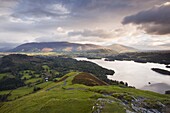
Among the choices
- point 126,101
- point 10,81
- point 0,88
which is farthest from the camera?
point 10,81

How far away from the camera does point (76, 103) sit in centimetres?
4262

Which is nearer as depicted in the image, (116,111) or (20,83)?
(116,111)

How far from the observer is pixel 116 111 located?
117 feet

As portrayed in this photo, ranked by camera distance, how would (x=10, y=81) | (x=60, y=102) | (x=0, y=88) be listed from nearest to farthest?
(x=60, y=102) → (x=0, y=88) → (x=10, y=81)

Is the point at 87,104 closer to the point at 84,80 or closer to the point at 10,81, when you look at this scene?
the point at 84,80

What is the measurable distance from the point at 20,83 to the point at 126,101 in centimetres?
15056

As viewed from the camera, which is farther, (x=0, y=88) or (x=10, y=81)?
(x=10, y=81)

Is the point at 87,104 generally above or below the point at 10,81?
above

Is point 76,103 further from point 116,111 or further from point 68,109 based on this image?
point 116,111

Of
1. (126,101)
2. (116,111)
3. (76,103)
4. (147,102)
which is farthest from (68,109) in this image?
(147,102)

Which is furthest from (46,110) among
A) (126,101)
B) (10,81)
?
(10,81)

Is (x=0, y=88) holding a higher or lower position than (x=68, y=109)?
lower

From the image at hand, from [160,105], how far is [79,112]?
2499cm

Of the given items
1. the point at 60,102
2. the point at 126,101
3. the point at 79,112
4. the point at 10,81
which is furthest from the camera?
the point at 10,81
